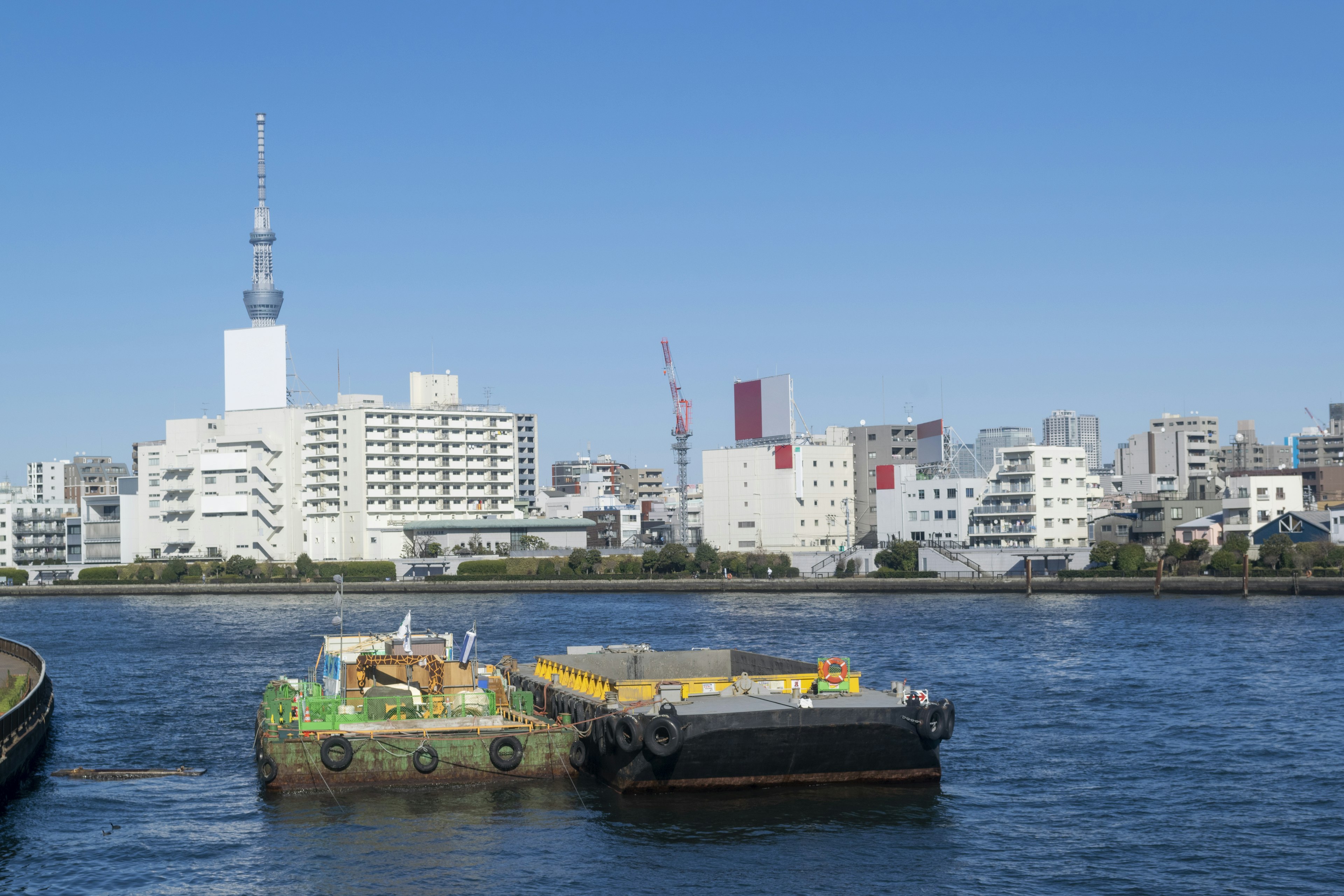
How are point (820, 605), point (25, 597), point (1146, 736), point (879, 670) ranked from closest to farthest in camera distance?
point (1146, 736), point (879, 670), point (820, 605), point (25, 597)

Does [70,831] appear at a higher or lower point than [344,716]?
lower

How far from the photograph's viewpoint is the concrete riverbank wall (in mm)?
97625

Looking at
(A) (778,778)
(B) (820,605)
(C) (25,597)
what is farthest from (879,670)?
(C) (25,597)

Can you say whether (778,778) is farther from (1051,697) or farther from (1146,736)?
(1051,697)

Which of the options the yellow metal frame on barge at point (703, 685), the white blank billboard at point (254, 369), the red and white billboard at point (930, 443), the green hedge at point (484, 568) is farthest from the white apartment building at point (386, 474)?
the yellow metal frame on barge at point (703, 685)

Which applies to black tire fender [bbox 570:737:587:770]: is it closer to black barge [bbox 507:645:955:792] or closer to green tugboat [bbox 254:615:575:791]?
black barge [bbox 507:645:955:792]

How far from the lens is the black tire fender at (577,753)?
29719 mm

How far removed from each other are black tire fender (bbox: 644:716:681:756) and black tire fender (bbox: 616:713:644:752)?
0.20 metres

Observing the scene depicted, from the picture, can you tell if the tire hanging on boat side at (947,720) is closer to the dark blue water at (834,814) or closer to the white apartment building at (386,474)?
the dark blue water at (834,814)

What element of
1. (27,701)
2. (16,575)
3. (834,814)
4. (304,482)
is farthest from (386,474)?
(834,814)

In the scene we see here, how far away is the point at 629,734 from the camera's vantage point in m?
27.8

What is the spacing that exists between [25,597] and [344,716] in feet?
396

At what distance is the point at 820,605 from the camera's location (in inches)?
3853

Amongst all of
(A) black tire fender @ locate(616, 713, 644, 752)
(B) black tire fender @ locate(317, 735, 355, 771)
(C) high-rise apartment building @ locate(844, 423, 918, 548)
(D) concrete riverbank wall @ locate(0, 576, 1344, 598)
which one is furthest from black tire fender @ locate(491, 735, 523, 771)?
(C) high-rise apartment building @ locate(844, 423, 918, 548)
